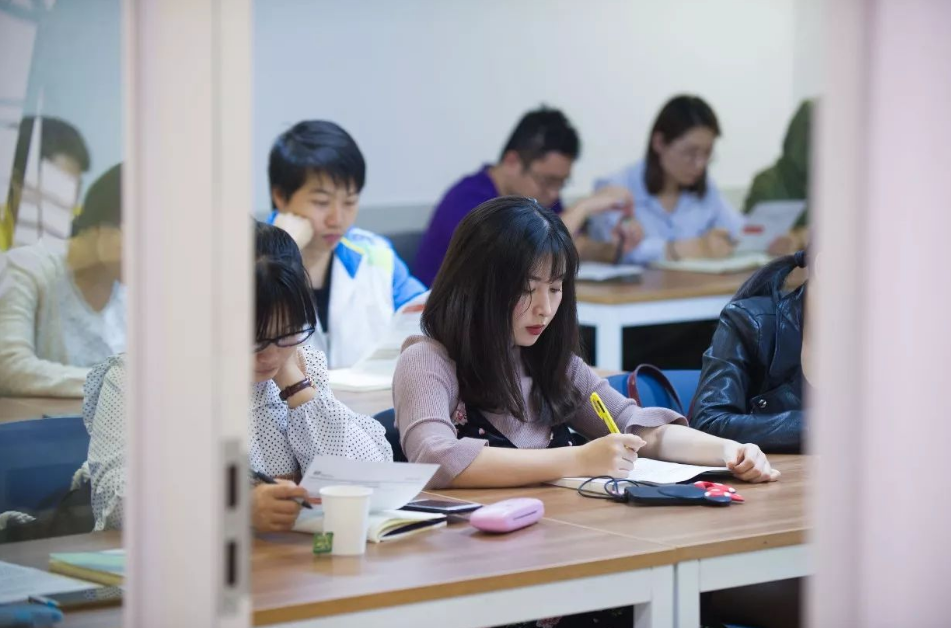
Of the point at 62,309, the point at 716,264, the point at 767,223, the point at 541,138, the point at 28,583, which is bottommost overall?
the point at 28,583

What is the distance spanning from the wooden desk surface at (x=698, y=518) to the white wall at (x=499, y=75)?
10.3 feet

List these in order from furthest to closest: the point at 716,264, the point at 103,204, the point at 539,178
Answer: the point at 716,264, the point at 539,178, the point at 103,204

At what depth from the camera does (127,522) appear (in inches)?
42.0

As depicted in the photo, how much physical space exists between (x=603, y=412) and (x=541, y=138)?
3142 millimetres

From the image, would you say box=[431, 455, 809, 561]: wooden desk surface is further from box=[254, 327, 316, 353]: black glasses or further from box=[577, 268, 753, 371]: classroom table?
box=[577, 268, 753, 371]: classroom table

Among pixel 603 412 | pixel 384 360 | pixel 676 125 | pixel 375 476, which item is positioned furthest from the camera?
pixel 676 125

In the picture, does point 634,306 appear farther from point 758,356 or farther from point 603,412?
point 603,412

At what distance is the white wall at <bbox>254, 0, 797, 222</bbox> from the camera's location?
5.13m

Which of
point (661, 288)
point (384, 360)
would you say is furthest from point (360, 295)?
point (661, 288)

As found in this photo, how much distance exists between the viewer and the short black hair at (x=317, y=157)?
3.79m

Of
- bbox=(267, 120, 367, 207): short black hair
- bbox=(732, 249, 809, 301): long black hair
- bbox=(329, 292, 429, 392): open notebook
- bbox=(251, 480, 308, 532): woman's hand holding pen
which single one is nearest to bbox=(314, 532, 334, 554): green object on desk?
bbox=(251, 480, 308, 532): woman's hand holding pen

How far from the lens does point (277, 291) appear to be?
74.2 inches

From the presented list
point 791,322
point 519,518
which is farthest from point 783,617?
point 519,518

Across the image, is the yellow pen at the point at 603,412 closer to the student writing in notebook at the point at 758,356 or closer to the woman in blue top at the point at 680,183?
the student writing in notebook at the point at 758,356
